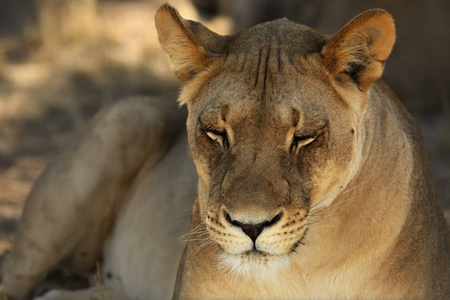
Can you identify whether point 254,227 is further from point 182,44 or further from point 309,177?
point 182,44

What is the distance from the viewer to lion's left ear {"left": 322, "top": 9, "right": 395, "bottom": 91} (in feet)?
7.52

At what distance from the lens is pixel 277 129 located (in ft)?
7.47

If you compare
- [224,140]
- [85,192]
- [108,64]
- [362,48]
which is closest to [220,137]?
[224,140]

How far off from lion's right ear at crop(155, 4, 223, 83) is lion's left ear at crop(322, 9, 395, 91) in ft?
1.33

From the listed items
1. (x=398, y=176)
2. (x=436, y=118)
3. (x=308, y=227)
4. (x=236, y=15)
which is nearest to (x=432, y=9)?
(x=436, y=118)

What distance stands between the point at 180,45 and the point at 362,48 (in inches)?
23.0

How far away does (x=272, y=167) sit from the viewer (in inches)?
88.7

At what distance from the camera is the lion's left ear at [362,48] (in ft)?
7.52

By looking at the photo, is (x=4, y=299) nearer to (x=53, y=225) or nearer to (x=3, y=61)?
(x=53, y=225)

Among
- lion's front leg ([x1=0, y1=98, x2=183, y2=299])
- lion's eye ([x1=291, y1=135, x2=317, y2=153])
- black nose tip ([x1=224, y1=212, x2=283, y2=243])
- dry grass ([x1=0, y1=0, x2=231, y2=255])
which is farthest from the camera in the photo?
dry grass ([x1=0, y1=0, x2=231, y2=255])

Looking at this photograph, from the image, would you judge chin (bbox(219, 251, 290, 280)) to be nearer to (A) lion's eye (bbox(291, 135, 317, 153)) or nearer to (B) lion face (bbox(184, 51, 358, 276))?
(B) lion face (bbox(184, 51, 358, 276))

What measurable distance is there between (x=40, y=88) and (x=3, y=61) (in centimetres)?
74

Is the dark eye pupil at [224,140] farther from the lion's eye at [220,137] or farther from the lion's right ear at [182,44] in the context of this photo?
the lion's right ear at [182,44]

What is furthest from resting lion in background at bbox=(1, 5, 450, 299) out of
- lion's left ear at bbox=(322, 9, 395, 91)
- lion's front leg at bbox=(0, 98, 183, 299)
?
lion's front leg at bbox=(0, 98, 183, 299)
